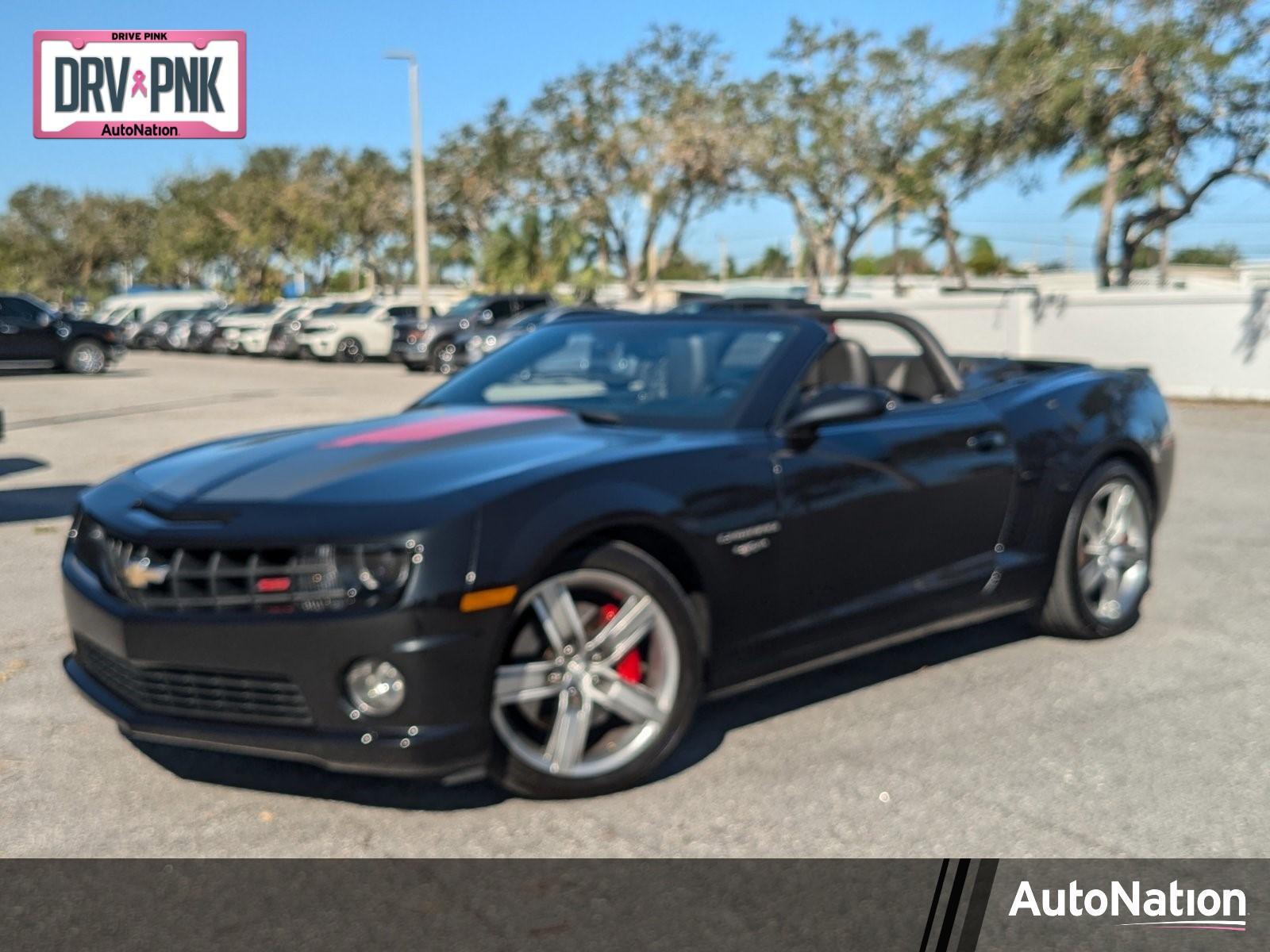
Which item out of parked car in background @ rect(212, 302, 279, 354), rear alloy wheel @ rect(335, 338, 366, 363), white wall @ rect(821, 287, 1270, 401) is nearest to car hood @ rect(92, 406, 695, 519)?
white wall @ rect(821, 287, 1270, 401)

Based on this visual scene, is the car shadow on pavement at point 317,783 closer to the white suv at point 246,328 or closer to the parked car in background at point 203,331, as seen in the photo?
the white suv at point 246,328

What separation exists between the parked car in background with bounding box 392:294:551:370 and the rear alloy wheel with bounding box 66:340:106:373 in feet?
19.4

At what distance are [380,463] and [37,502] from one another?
23.9ft

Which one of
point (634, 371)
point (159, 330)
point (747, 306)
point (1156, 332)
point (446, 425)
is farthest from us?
point (159, 330)

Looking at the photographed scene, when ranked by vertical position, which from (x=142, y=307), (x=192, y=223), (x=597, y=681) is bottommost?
(x=597, y=681)

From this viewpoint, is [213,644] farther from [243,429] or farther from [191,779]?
[243,429]

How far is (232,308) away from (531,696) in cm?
4404

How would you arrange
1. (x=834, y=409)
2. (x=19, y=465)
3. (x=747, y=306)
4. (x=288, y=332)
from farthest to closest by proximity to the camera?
(x=288, y=332)
(x=19, y=465)
(x=747, y=306)
(x=834, y=409)

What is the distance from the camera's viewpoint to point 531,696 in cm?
393

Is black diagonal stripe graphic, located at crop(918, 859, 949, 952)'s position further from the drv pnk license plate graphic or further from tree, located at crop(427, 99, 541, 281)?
tree, located at crop(427, 99, 541, 281)

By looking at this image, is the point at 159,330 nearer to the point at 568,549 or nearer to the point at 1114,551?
the point at 1114,551

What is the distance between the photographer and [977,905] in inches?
136

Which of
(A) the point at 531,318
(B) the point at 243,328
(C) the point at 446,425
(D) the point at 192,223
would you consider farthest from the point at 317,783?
(D) the point at 192,223
